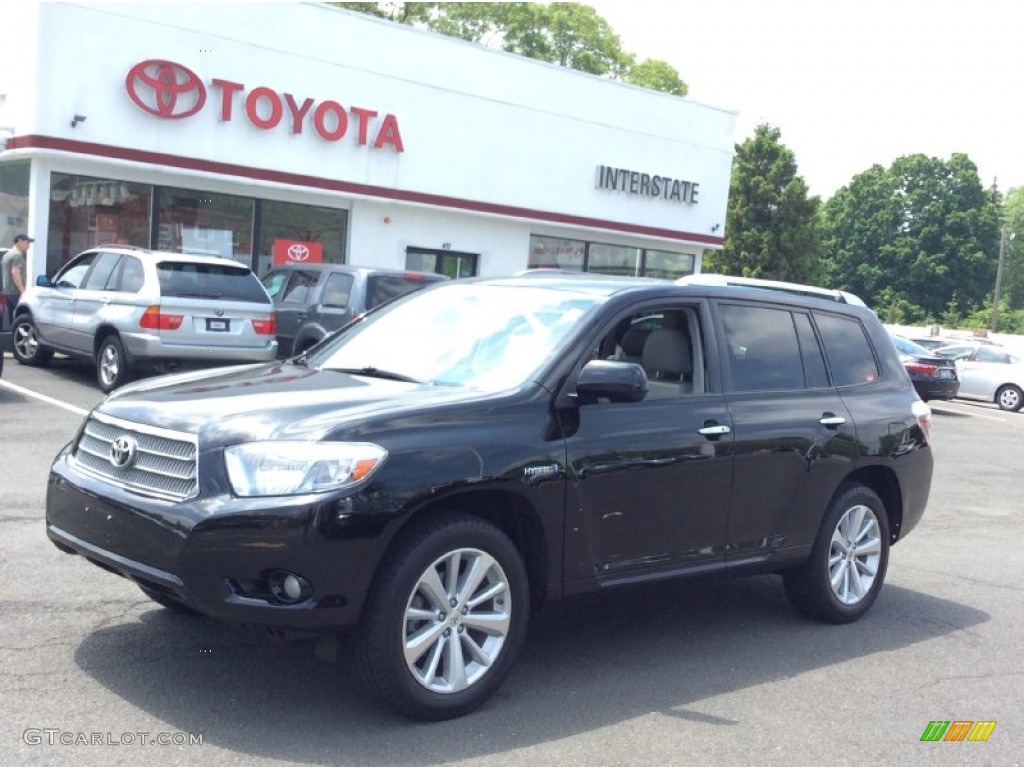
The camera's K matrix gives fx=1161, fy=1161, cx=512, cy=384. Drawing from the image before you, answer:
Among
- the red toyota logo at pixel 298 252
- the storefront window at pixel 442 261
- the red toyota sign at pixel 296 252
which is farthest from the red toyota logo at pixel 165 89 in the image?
the storefront window at pixel 442 261

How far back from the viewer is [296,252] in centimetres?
2194

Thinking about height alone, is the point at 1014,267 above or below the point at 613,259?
above

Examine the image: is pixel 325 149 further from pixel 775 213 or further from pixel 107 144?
pixel 775 213

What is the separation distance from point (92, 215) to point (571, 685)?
53.1ft

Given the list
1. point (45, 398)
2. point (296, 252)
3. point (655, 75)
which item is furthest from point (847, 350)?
point (655, 75)

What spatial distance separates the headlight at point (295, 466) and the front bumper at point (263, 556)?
63mm

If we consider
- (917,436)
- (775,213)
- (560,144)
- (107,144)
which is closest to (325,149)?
(107,144)

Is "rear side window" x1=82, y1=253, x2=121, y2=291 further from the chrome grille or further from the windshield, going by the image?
the chrome grille

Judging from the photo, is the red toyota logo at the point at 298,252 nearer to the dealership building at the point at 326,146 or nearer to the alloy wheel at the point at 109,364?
the dealership building at the point at 326,146

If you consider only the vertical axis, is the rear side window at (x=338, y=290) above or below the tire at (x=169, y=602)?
above

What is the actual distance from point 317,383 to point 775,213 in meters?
48.0

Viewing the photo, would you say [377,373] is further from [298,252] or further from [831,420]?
[298,252]

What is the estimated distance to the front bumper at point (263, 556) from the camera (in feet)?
14.1

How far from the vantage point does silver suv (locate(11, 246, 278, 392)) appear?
1310 cm
